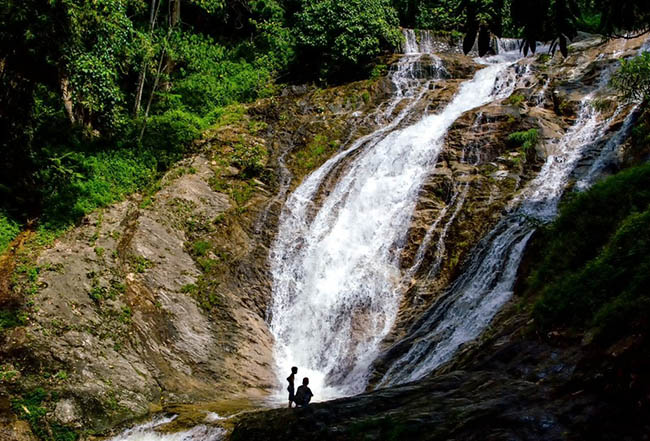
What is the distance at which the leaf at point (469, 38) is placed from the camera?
3.07 meters

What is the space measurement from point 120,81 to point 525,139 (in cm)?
1709

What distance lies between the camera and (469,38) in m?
3.08

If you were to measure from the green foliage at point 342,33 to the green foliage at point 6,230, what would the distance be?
1556cm

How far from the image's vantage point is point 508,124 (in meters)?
16.7

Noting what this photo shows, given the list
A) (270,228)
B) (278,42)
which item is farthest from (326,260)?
(278,42)

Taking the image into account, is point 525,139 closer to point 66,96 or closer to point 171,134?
point 171,134

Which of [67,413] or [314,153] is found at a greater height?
[314,153]

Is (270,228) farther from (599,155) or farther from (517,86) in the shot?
(517,86)

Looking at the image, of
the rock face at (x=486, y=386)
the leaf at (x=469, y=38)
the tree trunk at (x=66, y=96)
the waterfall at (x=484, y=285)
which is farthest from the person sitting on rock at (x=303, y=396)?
the tree trunk at (x=66, y=96)

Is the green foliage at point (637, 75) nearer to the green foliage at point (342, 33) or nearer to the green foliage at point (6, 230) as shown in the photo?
the green foliage at point (342, 33)

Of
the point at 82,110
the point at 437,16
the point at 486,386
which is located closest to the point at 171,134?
the point at 82,110

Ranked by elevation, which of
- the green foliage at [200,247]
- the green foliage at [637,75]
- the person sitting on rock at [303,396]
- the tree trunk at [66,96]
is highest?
the tree trunk at [66,96]

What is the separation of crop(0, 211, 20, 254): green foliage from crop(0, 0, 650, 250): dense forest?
0.04 meters

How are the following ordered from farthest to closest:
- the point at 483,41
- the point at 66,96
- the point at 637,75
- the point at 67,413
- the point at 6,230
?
the point at 66,96 < the point at 6,230 < the point at 637,75 < the point at 67,413 < the point at 483,41
